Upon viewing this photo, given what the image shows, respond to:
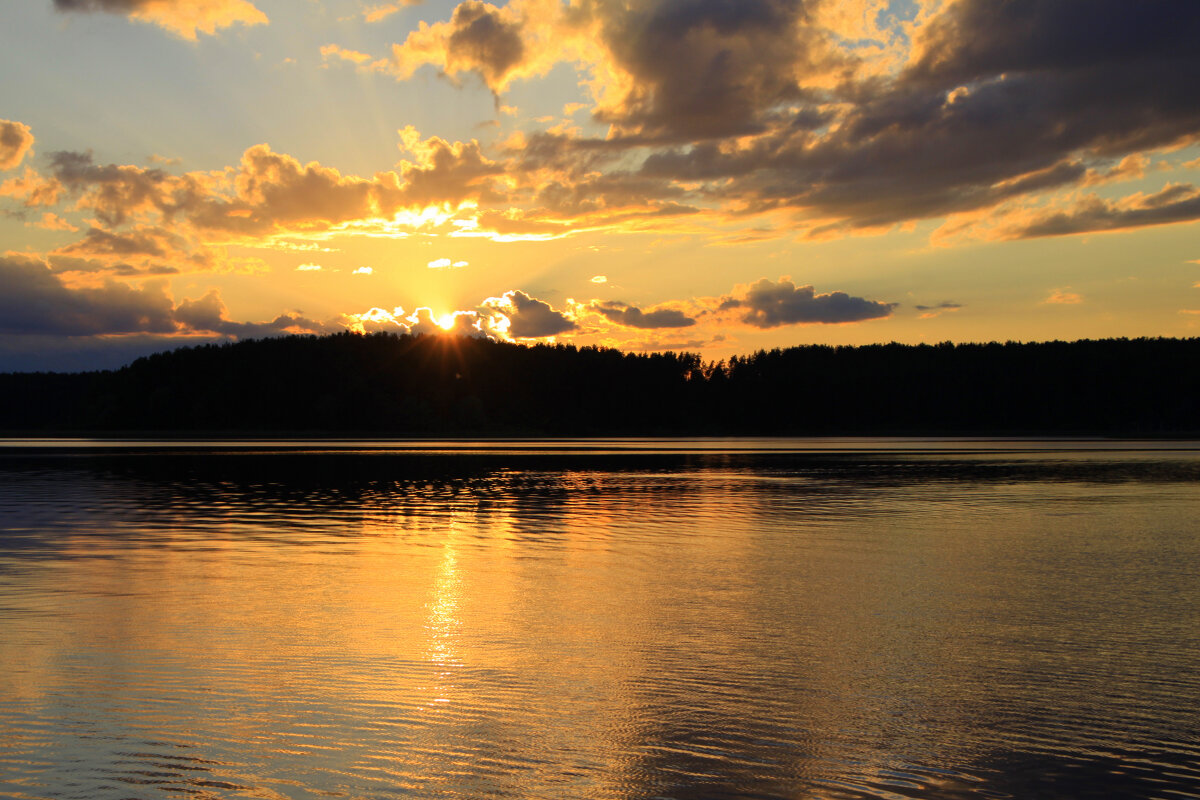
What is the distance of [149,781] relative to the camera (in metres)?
8.27

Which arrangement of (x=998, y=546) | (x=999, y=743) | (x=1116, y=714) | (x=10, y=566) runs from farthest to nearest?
1. (x=998, y=546)
2. (x=10, y=566)
3. (x=1116, y=714)
4. (x=999, y=743)

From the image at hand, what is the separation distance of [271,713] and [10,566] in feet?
45.7

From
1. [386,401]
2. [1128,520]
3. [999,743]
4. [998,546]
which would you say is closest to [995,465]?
[1128,520]

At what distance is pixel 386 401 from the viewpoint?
624 feet

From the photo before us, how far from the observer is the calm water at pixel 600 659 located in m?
8.62

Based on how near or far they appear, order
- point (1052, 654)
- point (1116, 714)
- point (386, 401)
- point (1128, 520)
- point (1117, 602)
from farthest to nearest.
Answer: point (386, 401) → point (1128, 520) → point (1117, 602) → point (1052, 654) → point (1116, 714)

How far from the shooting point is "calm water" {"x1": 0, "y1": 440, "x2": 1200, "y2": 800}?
8617mm

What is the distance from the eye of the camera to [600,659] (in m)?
12.9

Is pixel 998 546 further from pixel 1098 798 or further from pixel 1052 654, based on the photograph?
pixel 1098 798

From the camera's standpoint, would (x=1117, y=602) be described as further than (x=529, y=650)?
Yes

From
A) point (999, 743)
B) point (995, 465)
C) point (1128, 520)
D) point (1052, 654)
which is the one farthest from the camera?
point (995, 465)

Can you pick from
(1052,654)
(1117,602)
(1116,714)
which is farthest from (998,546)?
(1116,714)

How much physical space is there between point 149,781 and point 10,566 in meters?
15.3

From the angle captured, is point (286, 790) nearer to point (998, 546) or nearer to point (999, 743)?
point (999, 743)
